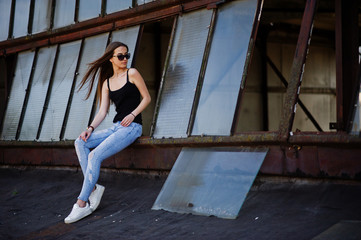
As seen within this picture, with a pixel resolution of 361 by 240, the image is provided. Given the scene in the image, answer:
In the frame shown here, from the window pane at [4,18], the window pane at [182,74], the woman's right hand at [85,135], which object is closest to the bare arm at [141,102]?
the woman's right hand at [85,135]

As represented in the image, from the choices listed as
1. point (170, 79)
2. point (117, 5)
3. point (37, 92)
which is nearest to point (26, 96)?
point (37, 92)

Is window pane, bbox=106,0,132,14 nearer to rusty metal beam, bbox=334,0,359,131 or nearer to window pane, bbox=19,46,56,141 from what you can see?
window pane, bbox=19,46,56,141

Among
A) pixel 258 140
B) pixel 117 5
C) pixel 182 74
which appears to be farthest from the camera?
pixel 117 5

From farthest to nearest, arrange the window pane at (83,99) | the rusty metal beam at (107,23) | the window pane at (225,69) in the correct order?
the window pane at (83,99) → the rusty metal beam at (107,23) → the window pane at (225,69)

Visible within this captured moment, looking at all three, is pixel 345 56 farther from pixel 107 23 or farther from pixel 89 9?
pixel 89 9

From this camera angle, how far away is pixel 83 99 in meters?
10.1

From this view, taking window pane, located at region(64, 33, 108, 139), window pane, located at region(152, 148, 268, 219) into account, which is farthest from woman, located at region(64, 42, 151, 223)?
window pane, located at region(64, 33, 108, 139)

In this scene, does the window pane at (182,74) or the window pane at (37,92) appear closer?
the window pane at (182,74)

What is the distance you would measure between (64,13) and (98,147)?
15.7ft

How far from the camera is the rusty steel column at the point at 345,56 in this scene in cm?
635

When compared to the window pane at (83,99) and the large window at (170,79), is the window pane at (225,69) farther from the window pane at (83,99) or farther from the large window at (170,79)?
the window pane at (83,99)

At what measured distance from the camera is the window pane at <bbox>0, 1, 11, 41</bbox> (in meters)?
12.9

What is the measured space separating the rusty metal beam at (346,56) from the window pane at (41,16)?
6828 millimetres

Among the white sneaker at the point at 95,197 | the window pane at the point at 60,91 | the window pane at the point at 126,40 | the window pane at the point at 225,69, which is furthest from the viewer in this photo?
the window pane at the point at 60,91
